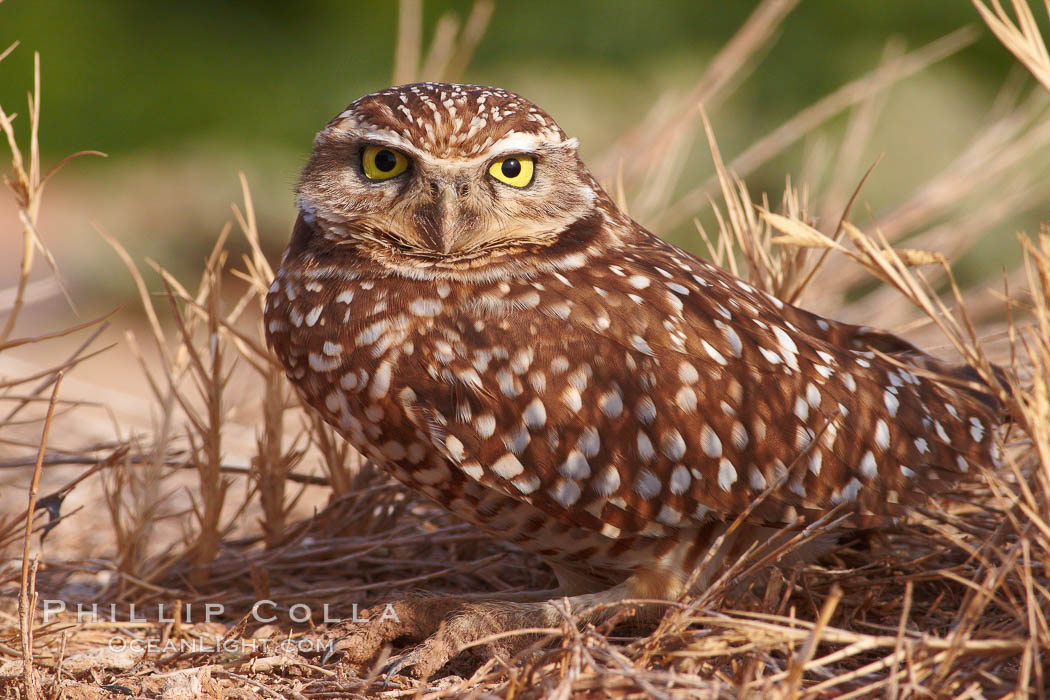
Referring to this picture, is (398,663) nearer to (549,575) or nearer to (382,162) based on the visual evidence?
(549,575)

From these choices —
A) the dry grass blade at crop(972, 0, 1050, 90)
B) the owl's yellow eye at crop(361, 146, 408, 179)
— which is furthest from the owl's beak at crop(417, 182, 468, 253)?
the dry grass blade at crop(972, 0, 1050, 90)

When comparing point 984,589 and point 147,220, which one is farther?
point 147,220

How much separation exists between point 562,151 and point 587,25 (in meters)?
4.69

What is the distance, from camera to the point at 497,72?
263 inches

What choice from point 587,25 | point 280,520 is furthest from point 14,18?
point 280,520

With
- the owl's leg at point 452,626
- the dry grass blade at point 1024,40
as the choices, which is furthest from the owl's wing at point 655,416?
the dry grass blade at point 1024,40

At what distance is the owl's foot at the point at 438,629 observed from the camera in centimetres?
→ 218

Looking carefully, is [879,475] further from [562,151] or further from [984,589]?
[562,151]

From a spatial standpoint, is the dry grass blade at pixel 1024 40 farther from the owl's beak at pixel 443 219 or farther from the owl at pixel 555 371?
the owl's beak at pixel 443 219

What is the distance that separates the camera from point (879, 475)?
2.26 meters

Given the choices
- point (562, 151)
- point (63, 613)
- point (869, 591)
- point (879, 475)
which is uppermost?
point (562, 151)

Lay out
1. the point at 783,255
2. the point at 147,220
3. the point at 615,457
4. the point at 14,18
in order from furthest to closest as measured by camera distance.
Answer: the point at 147,220
the point at 14,18
the point at 783,255
the point at 615,457

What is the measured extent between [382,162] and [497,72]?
181 inches

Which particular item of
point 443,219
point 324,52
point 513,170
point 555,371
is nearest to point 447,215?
point 443,219
